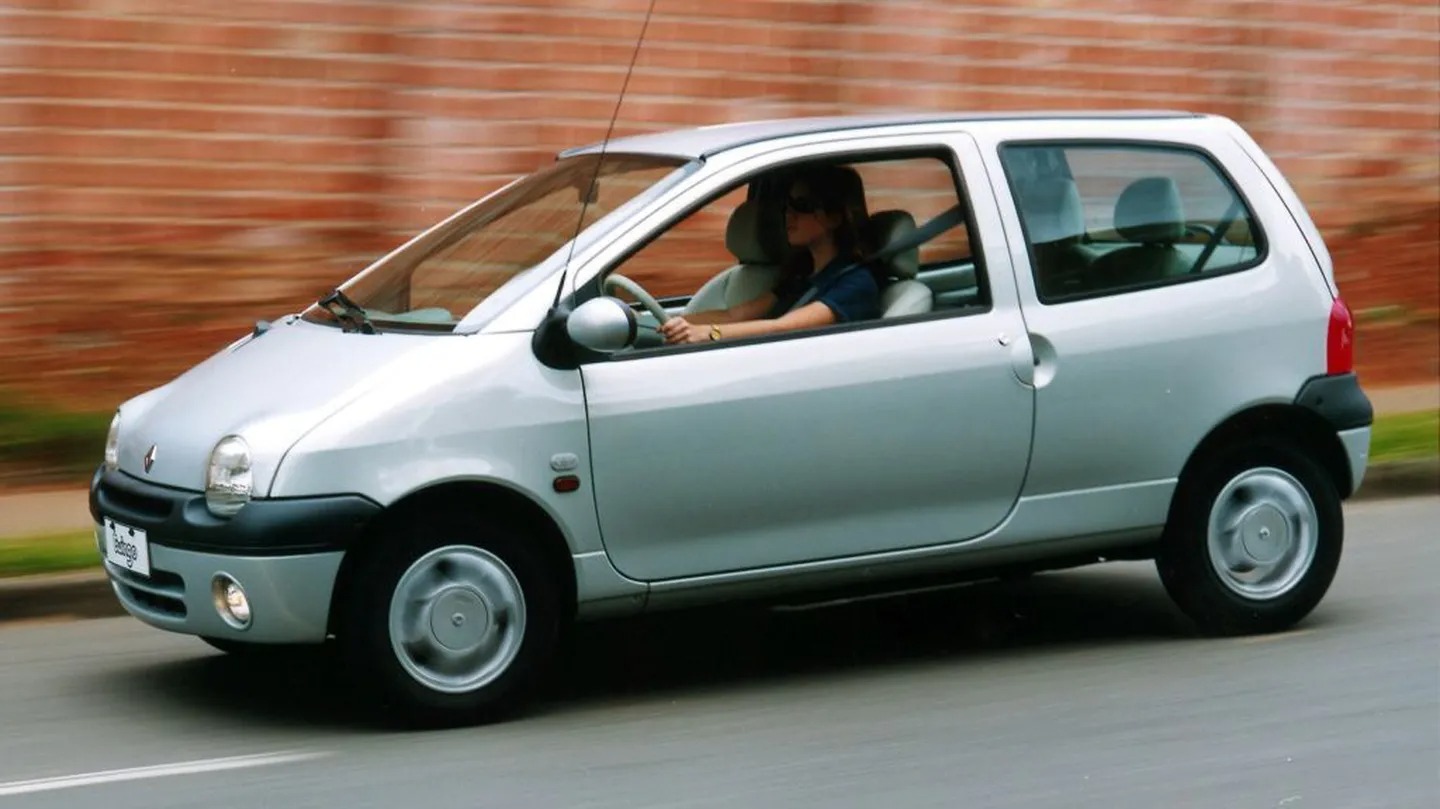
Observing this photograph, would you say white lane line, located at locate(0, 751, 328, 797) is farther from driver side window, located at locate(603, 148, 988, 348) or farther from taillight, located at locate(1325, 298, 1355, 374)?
taillight, located at locate(1325, 298, 1355, 374)

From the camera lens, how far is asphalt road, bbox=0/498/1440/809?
5.68 metres

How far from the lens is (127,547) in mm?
6406

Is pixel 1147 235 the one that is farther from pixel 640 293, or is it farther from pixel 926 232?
pixel 640 293

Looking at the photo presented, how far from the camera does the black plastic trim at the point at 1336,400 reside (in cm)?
725

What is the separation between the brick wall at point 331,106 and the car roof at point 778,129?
14.5 feet

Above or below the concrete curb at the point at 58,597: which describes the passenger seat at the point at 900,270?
above

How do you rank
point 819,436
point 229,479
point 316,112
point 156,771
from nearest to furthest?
point 156,771
point 229,479
point 819,436
point 316,112

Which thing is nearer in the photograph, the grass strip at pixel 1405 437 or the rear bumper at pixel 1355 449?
the rear bumper at pixel 1355 449

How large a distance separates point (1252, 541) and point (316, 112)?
19.6ft

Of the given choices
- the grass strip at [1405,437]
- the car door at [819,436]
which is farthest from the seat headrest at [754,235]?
the grass strip at [1405,437]

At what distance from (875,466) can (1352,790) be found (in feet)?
5.38

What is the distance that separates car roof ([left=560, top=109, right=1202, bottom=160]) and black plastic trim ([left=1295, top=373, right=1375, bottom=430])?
925 mm

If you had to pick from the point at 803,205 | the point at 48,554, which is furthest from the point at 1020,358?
the point at 48,554

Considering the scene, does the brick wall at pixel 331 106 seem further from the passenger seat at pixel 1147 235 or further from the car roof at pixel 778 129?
the passenger seat at pixel 1147 235
